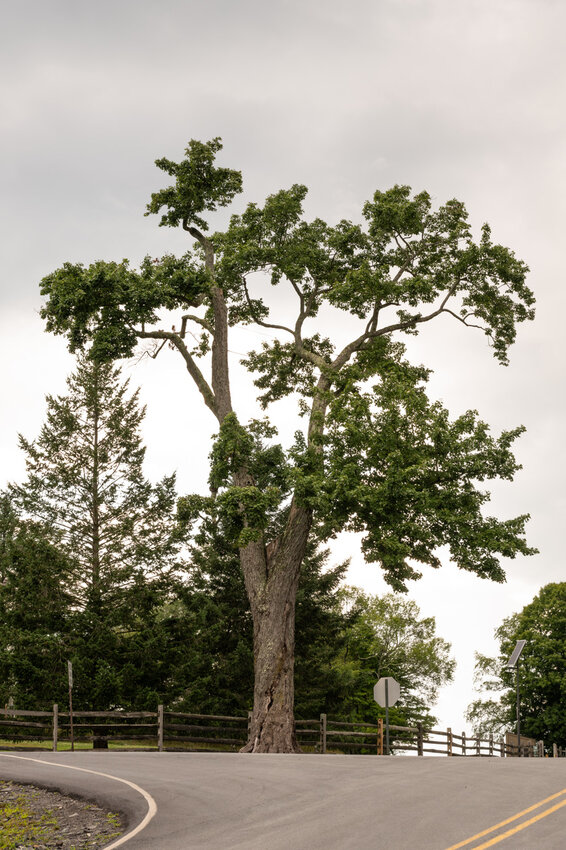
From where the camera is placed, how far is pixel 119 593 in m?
32.8

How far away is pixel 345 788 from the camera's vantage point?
12.8m

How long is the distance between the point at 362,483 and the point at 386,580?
3251mm

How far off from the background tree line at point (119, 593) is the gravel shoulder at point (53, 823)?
1748 centimetres

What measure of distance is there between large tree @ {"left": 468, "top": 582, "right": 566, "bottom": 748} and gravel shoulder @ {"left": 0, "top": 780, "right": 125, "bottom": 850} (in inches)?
1854

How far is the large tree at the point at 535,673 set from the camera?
54.7m

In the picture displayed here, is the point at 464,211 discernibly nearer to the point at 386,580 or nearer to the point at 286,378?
the point at 286,378

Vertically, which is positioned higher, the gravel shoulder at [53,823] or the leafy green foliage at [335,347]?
the leafy green foliage at [335,347]

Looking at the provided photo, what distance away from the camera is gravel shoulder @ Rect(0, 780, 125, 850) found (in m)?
9.71

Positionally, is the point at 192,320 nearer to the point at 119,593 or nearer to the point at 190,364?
the point at 190,364

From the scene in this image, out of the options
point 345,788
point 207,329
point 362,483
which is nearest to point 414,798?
point 345,788

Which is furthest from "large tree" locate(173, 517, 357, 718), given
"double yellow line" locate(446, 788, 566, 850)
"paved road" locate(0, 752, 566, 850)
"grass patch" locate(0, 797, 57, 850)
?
"double yellow line" locate(446, 788, 566, 850)

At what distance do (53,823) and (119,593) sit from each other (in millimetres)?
22208

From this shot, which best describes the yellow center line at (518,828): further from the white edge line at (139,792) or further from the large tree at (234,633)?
the large tree at (234,633)

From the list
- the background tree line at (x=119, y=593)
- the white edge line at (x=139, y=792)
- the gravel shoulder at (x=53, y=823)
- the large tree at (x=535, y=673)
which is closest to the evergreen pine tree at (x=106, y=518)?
the background tree line at (x=119, y=593)
